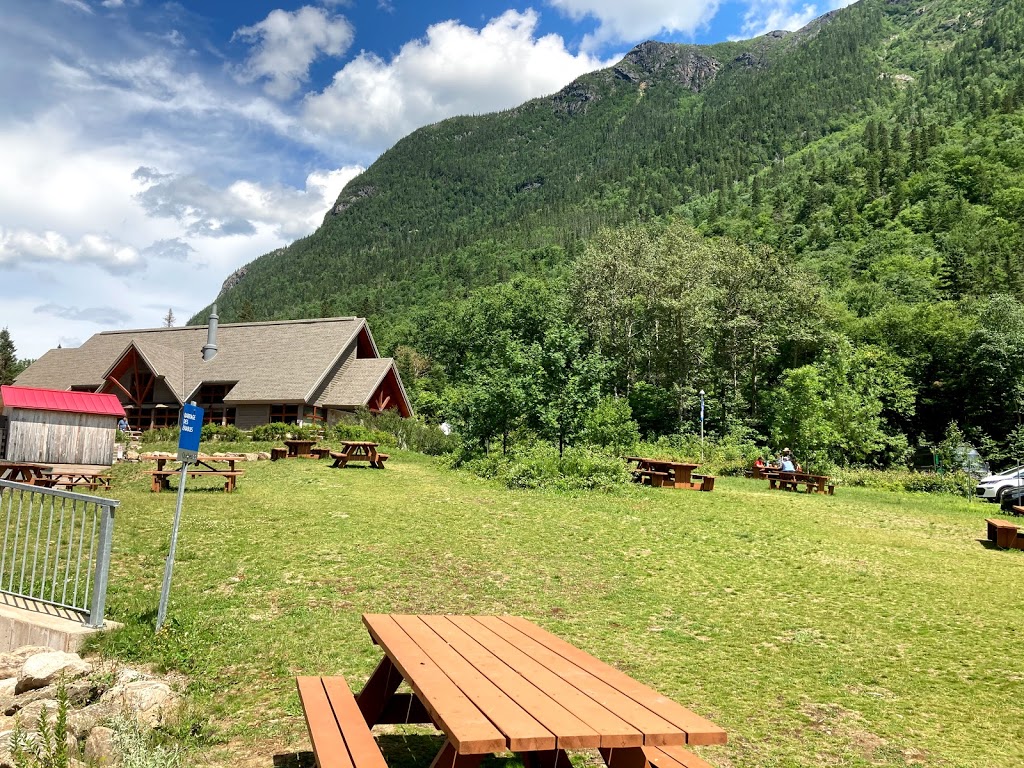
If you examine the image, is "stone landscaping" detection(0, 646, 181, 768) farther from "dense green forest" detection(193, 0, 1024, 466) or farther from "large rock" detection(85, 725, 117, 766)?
"dense green forest" detection(193, 0, 1024, 466)

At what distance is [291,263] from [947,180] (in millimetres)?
142276

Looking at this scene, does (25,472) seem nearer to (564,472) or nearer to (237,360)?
(564,472)

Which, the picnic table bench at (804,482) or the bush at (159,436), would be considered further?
the bush at (159,436)

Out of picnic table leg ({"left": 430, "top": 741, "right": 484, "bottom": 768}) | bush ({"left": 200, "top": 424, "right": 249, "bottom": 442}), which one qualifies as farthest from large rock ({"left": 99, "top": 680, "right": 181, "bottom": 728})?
bush ({"left": 200, "top": 424, "right": 249, "bottom": 442})

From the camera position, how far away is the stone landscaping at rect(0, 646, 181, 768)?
14.6ft

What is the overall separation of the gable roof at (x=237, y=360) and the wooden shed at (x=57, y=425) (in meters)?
12.3

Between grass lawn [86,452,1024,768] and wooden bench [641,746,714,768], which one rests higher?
wooden bench [641,746,714,768]

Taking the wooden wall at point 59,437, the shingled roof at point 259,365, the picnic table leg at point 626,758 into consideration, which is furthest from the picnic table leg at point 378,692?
the shingled roof at point 259,365

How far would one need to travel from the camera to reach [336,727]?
381 centimetres

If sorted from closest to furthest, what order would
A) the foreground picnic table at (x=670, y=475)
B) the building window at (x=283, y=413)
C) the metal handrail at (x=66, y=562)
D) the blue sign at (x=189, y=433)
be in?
1. the metal handrail at (x=66, y=562)
2. the blue sign at (x=189, y=433)
3. the foreground picnic table at (x=670, y=475)
4. the building window at (x=283, y=413)

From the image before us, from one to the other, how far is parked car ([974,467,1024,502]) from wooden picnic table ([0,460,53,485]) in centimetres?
2867

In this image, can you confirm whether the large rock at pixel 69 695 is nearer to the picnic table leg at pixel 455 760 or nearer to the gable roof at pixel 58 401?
the picnic table leg at pixel 455 760

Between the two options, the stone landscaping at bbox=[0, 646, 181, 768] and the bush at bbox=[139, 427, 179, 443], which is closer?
the stone landscaping at bbox=[0, 646, 181, 768]

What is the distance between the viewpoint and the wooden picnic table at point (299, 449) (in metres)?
25.8
